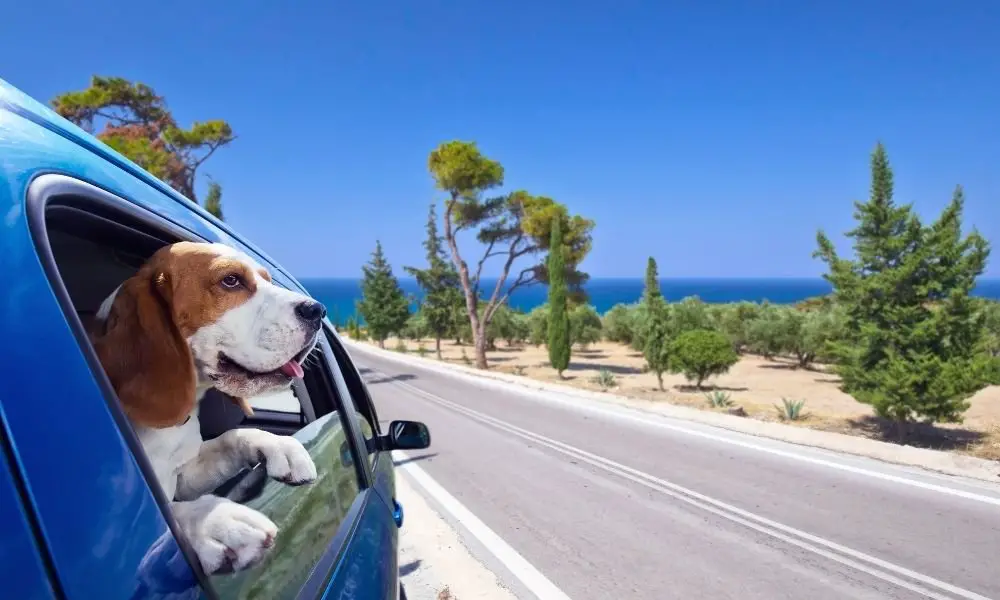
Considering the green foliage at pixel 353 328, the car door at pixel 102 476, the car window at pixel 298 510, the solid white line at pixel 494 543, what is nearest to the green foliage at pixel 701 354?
the solid white line at pixel 494 543

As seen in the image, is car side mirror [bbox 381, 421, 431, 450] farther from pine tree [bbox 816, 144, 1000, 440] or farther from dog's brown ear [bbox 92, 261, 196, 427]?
pine tree [bbox 816, 144, 1000, 440]

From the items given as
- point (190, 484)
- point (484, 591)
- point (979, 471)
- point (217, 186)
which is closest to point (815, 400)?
point (979, 471)

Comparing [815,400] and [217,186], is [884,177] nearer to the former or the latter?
[815,400]

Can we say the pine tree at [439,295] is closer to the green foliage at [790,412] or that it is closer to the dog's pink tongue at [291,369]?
the green foliage at [790,412]

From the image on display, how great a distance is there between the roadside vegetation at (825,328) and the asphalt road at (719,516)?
533 centimetres

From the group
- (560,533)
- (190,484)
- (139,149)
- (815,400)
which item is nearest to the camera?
(190,484)

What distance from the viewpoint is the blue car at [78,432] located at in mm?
680

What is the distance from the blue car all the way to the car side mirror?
1210 mm

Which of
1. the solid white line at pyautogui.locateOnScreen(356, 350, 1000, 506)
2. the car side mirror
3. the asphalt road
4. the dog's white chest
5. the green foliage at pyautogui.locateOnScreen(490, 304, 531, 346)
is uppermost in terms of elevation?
the green foliage at pyautogui.locateOnScreen(490, 304, 531, 346)

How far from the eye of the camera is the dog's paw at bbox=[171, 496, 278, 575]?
3.11 feet

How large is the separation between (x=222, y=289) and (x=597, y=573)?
4.28 meters

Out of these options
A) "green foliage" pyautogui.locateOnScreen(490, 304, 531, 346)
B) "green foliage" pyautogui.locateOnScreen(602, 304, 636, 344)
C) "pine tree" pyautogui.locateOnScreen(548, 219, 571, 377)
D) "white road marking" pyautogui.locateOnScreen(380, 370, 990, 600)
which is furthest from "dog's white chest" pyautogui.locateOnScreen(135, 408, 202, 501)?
"green foliage" pyautogui.locateOnScreen(490, 304, 531, 346)

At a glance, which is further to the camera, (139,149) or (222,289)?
(139,149)

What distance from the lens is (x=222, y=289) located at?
1.23 m
